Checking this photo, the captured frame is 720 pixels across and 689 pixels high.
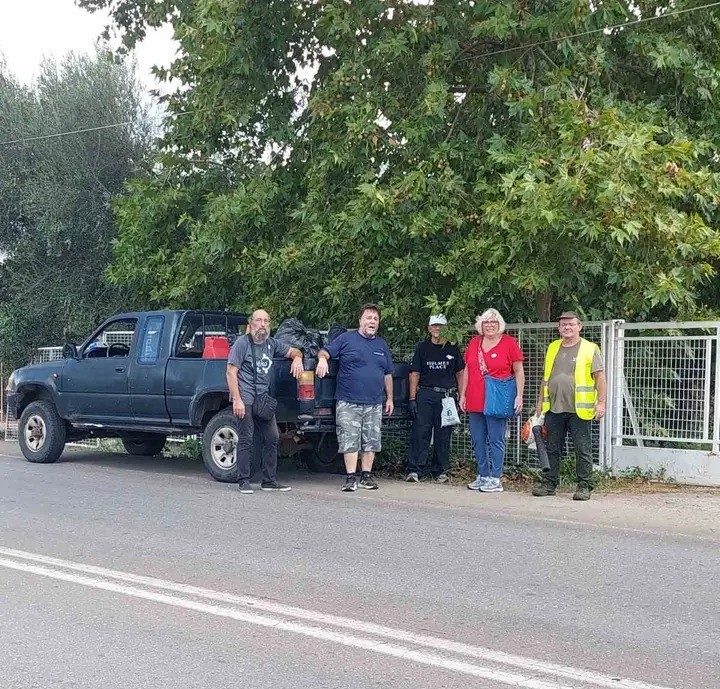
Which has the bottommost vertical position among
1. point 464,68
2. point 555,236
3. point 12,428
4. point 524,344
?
point 12,428

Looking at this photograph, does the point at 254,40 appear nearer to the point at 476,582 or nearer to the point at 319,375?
the point at 319,375

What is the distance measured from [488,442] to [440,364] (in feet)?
3.65

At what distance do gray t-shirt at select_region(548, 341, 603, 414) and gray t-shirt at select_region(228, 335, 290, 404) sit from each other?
9.34 feet

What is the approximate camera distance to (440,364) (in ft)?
36.8

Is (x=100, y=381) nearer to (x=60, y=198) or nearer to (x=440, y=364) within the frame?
(x=440, y=364)

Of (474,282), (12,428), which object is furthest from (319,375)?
(12,428)

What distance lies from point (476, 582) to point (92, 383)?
7.20 meters

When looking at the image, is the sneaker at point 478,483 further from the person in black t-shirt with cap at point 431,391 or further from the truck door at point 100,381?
the truck door at point 100,381

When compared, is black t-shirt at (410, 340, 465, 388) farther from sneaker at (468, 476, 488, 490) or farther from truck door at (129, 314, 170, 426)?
truck door at (129, 314, 170, 426)

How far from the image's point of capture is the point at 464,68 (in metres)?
12.0

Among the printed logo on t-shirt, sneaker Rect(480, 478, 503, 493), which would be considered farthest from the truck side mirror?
sneaker Rect(480, 478, 503, 493)

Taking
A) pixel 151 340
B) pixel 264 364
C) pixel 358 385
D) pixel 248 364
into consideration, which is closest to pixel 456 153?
pixel 358 385

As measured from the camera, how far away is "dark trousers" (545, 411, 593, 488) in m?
9.78

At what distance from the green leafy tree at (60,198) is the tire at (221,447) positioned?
26.7ft
